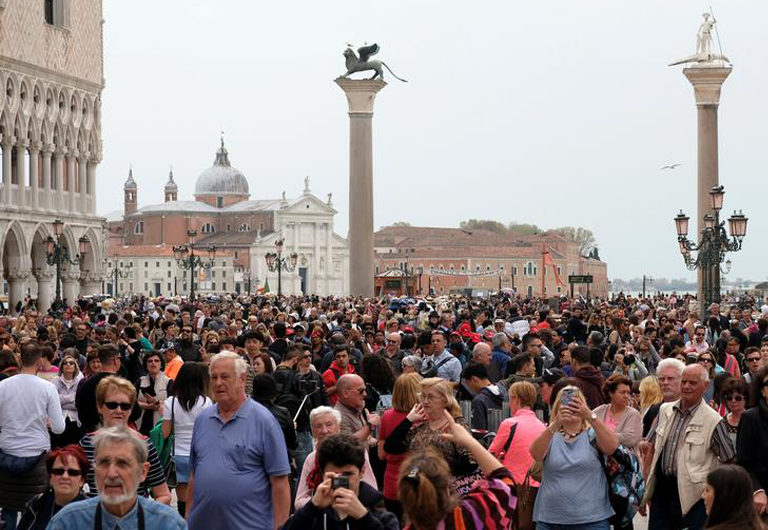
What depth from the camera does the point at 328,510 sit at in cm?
541

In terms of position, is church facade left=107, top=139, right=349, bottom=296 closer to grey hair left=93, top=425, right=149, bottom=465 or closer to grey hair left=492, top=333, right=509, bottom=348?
grey hair left=492, top=333, right=509, bottom=348

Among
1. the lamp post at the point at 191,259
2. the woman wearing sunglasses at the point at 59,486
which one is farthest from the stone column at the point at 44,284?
the woman wearing sunglasses at the point at 59,486

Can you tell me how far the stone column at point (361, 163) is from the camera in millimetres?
42156

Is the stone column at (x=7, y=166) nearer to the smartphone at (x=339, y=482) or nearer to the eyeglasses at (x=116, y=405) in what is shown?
the eyeglasses at (x=116, y=405)

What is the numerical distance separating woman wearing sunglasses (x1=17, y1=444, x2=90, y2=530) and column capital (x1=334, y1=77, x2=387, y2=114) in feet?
120

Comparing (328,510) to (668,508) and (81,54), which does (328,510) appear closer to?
(668,508)

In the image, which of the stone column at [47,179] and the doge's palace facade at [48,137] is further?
the stone column at [47,179]

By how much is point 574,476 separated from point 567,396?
15.7 inches

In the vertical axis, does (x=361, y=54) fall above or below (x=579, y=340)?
above

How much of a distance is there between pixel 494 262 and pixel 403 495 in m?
137

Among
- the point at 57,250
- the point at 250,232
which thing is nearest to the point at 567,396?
the point at 57,250

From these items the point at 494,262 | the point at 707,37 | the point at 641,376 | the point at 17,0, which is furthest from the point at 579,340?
the point at 494,262

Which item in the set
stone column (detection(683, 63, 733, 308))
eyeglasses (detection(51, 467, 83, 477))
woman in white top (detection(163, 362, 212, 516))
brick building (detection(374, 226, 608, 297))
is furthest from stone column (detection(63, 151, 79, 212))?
brick building (detection(374, 226, 608, 297))

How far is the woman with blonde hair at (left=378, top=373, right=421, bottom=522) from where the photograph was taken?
7.65 m
